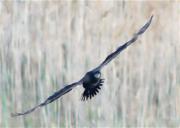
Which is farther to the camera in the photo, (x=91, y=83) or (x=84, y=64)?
(x=84, y=64)

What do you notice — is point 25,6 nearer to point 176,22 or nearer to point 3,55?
point 3,55

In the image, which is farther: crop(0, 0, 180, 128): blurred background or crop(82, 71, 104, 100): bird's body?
crop(0, 0, 180, 128): blurred background

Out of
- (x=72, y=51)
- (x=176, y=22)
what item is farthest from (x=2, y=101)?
(x=176, y=22)

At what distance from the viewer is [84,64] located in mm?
2855

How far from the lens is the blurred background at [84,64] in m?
2.84

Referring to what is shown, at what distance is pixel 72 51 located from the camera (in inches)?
113

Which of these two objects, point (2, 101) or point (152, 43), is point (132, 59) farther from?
point (2, 101)

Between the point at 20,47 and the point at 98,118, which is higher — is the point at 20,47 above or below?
above

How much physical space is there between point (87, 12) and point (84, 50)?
0.19m

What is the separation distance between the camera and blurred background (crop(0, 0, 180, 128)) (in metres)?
2.84

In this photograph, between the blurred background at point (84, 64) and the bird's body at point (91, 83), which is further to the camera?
the blurred background at point (84, 64)

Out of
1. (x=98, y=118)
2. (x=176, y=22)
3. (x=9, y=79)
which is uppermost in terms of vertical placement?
(x=176, y=22)

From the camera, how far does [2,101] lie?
9.37ft

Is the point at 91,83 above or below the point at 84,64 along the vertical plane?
below
